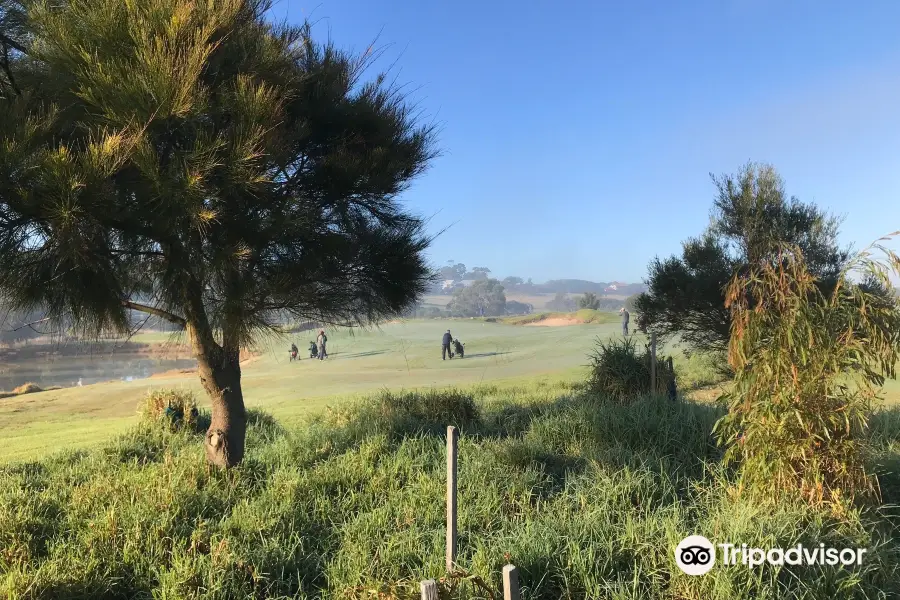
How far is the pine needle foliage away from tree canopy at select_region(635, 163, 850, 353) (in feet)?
24.5

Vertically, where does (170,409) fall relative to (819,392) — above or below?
below

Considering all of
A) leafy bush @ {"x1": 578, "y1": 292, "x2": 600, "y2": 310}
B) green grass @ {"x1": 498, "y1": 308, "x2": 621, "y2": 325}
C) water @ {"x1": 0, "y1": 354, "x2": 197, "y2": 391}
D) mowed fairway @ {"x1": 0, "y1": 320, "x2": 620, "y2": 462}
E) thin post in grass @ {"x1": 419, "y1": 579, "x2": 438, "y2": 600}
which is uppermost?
leafy bush @ {"x1": 578, "y1": 292, "x2": 600, "y2": 310}

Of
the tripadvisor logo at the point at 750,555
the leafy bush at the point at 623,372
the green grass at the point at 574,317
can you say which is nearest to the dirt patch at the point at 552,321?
the green grass at the point at 574,317

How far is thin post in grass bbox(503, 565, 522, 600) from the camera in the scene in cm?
177

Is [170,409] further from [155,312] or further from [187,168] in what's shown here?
[187,168]

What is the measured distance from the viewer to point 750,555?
8.18 feet

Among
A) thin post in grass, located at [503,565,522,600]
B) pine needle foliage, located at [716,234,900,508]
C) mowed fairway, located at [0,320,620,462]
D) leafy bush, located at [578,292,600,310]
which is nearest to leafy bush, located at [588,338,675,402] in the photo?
mowed fairway, located at [0,320,620,462]

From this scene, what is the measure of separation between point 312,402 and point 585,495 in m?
6.64

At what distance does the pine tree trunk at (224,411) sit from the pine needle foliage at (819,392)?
3.94m

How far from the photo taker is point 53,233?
3006 mm

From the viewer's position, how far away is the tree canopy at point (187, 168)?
2943 millimetres

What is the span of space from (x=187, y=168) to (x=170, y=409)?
173 inches

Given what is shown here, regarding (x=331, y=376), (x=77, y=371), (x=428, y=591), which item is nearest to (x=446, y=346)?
(x=331, y=376)

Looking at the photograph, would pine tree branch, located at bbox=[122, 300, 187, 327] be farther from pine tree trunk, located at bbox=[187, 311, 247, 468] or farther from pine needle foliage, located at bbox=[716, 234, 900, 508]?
pine needle foliage, located at bbox=[716, 234, 900, 508]
